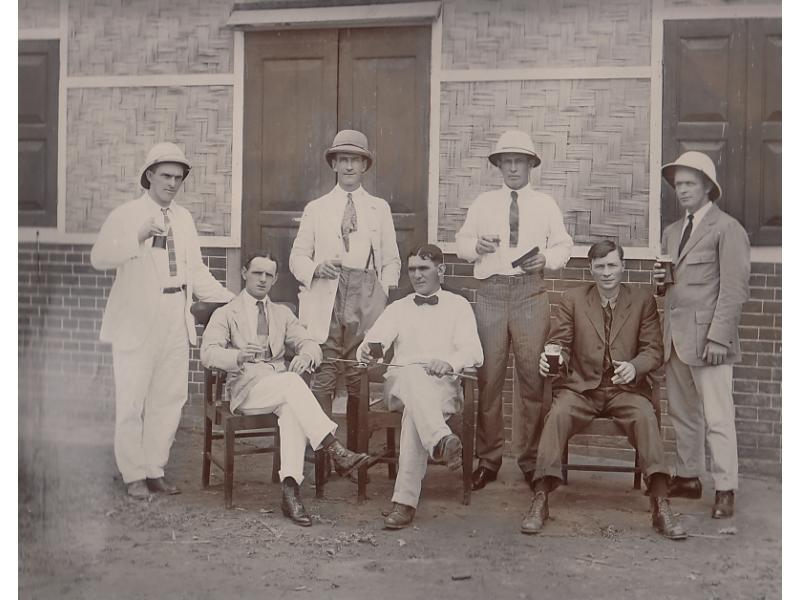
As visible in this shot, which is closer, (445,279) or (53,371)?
(445,279)

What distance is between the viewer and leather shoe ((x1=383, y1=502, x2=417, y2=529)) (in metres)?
3.75

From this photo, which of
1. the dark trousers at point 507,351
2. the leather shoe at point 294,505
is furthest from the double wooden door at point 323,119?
the leather shoe at point 294,505

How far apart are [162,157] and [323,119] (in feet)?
2.67

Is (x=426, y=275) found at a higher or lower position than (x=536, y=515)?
higher

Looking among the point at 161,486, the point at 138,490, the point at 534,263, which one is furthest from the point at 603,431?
the point at 138,490

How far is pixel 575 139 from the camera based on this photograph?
12.1ft

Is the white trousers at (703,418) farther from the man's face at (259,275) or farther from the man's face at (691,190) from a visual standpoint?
the man's face at (259,275)

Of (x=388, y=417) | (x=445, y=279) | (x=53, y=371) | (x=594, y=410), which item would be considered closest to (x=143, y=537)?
(x=53, y=371)

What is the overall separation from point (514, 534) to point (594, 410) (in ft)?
2.14

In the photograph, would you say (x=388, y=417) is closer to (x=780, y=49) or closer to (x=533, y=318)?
(x=533, y=318)

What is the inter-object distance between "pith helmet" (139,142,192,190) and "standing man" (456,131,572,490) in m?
1.37

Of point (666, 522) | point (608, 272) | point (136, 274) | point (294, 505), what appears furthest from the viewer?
point (136, 274)

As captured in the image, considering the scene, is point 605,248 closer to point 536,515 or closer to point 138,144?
point 536,515

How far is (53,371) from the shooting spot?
4.20 meters
